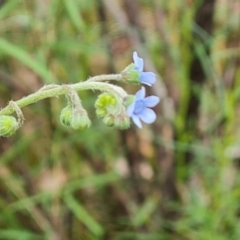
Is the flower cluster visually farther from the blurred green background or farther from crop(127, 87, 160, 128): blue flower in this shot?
the blurred green background

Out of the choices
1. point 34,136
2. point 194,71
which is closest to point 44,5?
point 34,136

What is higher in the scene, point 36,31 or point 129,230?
point 36,31

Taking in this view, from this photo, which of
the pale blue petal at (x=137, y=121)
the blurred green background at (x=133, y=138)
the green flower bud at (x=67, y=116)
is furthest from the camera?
the blurred green background at (x=133, y=138)

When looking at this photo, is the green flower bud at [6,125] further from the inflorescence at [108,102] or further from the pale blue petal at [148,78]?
the pale blue petal at [148,78]

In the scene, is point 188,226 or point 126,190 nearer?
point 188,226

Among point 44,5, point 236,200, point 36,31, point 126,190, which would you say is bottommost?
point 236,200

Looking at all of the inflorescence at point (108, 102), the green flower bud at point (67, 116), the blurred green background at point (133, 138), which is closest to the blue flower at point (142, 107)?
the inflorescence at point (108, 102)

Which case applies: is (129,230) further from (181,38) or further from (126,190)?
(181,38)

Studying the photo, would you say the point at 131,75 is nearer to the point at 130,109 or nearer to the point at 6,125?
the point at 130,109
